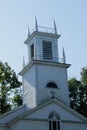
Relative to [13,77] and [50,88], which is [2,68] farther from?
[50,88]

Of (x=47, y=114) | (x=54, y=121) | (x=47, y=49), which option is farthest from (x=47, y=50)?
(x=54, y=121)

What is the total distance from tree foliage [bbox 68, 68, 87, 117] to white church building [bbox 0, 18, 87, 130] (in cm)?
1237

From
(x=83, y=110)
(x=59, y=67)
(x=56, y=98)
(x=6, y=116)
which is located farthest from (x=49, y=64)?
(x=83, y=110)

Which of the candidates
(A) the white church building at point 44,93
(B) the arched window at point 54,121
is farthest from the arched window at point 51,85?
(B) the arched window at point 54,121

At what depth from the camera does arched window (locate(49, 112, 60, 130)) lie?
32.8 m

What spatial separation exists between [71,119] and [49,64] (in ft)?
17.9

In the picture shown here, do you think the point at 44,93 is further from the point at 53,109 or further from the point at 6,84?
the point at 6,84

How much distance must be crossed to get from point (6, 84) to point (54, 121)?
13.5 m

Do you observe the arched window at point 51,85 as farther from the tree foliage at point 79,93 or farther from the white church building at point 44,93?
the tree foliage at point 79,93

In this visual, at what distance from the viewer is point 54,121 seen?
108 ft

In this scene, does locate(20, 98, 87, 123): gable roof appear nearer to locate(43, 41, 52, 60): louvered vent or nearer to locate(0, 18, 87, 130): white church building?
locate(0, 18, 87, 130): white church building

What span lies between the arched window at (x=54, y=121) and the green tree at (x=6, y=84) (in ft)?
39.6

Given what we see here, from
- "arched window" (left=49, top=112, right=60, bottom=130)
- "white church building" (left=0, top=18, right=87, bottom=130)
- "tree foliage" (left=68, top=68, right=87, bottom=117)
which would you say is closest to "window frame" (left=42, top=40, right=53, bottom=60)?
"white church building" (left=0, top=18, right=87, bottom=130)

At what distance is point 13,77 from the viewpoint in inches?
1781
